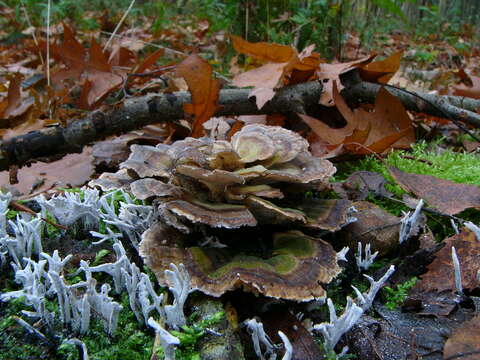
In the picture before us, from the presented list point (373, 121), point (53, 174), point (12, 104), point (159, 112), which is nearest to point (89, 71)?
point (12, 104)

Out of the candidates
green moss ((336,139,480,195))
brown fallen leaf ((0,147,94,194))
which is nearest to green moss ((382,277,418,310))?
green moss ((336,139,480,195))

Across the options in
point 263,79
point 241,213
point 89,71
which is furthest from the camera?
point 89,71

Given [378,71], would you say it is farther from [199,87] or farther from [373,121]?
[199,87]

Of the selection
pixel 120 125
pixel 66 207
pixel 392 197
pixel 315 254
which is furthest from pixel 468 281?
pixel 120 125

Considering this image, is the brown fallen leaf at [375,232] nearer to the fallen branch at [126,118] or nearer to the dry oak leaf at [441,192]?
the dry oak leaf at [441,192]

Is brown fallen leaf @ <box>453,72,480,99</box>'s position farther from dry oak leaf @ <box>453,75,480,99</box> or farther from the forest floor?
the forest floor

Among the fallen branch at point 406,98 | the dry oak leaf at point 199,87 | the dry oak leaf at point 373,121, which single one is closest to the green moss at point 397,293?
the dry oak leaf at point 373,121
